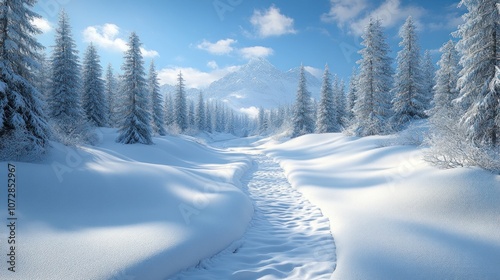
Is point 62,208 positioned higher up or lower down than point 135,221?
higher up

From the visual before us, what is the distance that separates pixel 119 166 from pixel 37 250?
4704mm

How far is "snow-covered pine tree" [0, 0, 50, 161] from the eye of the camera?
7227 mm

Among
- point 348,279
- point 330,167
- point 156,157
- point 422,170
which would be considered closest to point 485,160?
point 422,170

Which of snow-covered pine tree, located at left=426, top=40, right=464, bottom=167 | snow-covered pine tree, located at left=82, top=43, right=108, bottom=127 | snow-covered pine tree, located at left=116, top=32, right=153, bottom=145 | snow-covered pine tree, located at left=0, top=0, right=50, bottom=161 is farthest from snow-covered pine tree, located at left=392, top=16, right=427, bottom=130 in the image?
snow-covered pine tree, located at left=82, top=43, right=108, bottom=127

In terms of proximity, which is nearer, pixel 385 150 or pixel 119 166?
pixel 119 166

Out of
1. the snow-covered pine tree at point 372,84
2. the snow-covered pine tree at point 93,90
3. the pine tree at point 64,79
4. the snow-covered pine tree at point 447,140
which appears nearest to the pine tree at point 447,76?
the snow-covered pine tree at point 372,84

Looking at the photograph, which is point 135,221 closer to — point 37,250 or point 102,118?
point 37,250

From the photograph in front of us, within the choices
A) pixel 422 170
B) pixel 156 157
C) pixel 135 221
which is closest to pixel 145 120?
pixel 156 157

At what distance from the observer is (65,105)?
80.5 ft

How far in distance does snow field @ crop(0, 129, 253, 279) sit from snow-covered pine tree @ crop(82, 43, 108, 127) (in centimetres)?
2586

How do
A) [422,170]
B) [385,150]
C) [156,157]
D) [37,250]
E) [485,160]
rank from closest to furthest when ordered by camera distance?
1. [37,250]
2. [485,160]
3. [422,170]
4. [385,150]
5. [156,157]

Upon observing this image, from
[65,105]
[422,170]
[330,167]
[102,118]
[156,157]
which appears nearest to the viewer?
[422,170]

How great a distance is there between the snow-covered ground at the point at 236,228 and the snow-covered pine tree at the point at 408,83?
18553mm

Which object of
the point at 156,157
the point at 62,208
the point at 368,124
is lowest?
the point at 62,208
